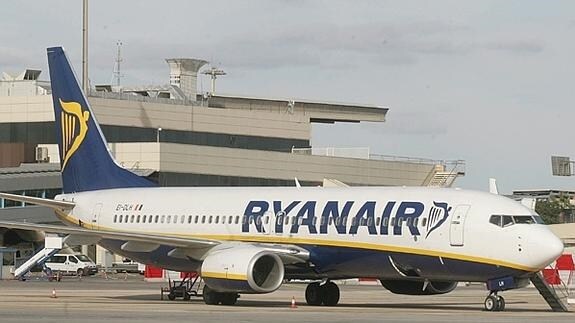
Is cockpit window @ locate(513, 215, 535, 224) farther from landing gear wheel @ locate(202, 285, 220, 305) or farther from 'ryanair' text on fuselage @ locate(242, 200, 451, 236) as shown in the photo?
landing gear wheel @ locate(202, 285, 220, 305)

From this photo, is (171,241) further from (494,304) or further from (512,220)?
(512,220)

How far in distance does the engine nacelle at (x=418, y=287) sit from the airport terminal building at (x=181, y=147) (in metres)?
46.4

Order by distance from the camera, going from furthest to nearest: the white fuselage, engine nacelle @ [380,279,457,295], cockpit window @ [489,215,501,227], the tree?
the tree, engine nacelle @ [380,279,457,295], cockpit window @ [489,215,501,227], the white fuselage

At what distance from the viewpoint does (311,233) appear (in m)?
41.6

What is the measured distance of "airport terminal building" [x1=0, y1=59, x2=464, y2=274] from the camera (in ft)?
303

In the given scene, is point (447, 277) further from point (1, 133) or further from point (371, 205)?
point (1, 133)

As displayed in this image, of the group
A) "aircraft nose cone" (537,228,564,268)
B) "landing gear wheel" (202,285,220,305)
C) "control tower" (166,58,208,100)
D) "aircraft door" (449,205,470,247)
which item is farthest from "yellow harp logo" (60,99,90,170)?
"control tower" (166,58,208,100)

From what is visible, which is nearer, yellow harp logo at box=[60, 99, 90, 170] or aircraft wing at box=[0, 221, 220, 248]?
aircraft wing at box=[0, 221, 220, 248]

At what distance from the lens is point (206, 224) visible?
44.8m

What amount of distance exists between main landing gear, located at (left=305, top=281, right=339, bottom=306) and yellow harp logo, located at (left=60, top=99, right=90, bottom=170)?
38.0ft

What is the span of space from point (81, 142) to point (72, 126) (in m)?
0.68

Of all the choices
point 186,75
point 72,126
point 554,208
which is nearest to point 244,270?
point 72,126

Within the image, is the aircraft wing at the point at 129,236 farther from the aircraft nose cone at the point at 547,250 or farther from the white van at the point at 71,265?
the white van at the point at 71,265

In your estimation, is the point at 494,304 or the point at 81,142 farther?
the point at 81,142
